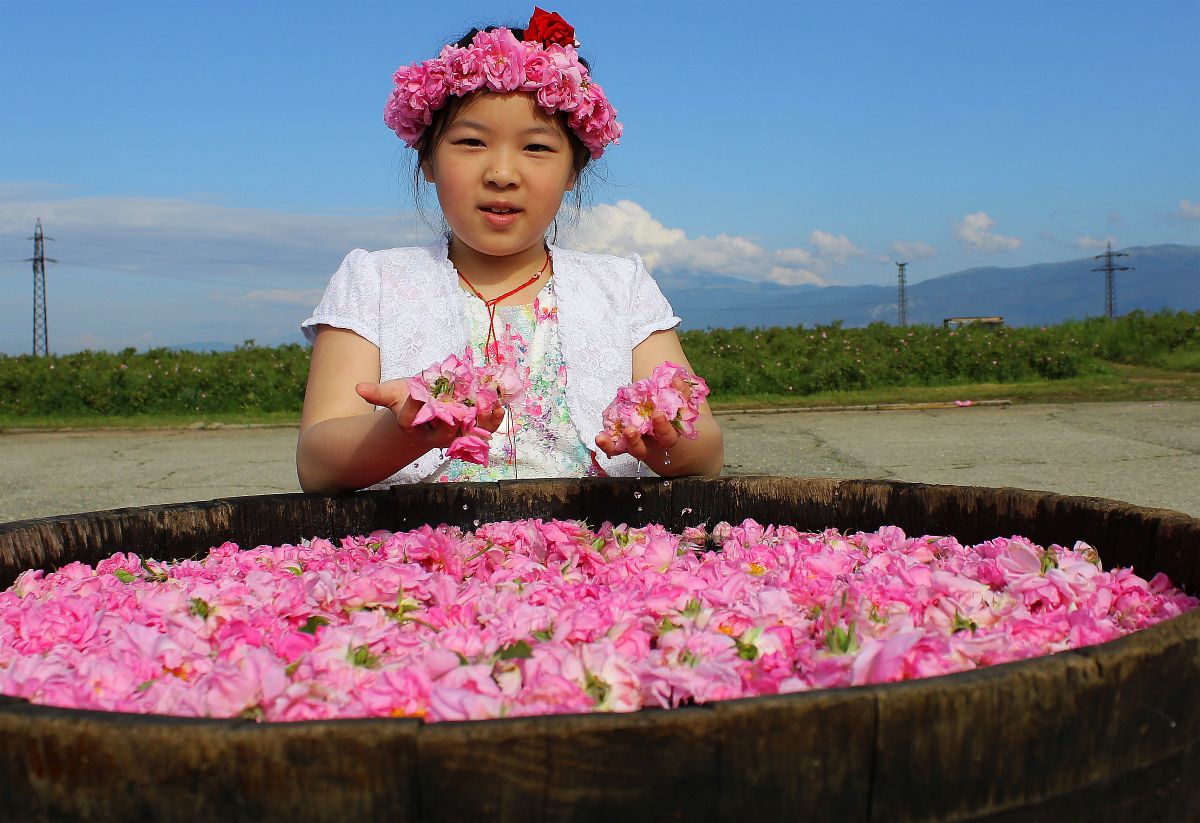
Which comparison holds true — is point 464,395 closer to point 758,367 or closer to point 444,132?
point 444,132

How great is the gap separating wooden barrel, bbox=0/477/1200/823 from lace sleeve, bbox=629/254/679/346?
1823mm

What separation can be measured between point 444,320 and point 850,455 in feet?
17.1

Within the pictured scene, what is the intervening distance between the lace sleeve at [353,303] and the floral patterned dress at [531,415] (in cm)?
23

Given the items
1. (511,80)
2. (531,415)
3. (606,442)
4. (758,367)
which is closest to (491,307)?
(531,415)

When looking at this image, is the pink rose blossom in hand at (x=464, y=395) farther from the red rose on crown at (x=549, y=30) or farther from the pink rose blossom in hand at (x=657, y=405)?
the red rose on crown at (x=549, y=30)

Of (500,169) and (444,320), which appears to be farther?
(444,320)

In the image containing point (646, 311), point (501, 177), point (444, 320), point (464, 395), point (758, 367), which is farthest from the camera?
point (758, 367)

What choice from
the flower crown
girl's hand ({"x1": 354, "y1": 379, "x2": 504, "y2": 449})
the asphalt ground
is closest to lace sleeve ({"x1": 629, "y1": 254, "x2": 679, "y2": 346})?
the flower crown

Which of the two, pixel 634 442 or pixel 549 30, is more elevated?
pixel 549 30

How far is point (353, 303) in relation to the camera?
8.48ft

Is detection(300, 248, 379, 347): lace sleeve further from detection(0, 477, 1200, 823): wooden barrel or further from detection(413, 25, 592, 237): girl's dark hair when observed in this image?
detection(0, 477, 1200, 823): wooden barrel

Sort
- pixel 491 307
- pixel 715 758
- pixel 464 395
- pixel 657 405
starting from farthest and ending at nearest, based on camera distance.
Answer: pixel 491 307
pixel 657 405
pixel 464 395
pixel 715 758

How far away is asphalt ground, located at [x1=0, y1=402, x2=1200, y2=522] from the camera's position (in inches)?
249

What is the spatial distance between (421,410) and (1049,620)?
0.92 m
